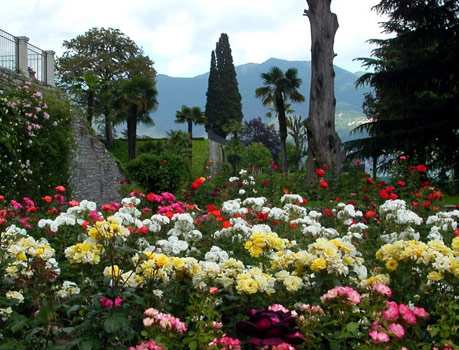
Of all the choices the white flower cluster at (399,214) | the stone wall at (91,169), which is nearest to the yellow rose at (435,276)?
the white flower cluster at (399,214)

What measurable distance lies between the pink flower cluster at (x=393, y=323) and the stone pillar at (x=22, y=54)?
16.3 metres

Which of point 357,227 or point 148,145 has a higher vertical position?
point 148,145

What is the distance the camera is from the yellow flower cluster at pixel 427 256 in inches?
131

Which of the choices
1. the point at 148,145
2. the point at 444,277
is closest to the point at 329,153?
the point at 444,277

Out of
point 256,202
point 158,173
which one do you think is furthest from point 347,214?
point 158,173

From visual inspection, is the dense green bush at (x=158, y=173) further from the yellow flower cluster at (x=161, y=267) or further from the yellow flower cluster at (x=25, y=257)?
the yellow flower cluster at (x=161, y=267)

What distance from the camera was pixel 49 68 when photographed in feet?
64.7

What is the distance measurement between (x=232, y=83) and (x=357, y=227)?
53676 millimetres

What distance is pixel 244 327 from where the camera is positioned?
8.66ft

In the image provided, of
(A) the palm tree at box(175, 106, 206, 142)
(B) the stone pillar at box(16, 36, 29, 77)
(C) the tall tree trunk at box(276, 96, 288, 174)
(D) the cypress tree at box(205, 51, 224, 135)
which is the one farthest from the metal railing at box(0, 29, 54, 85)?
(D) the cypress tree at box(205, 51, 224, 135)

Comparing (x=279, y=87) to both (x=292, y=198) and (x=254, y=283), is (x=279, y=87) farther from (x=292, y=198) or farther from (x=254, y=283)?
(x=254, y=283)

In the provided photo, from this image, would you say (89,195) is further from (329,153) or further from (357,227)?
(357,227)

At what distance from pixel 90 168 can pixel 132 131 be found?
54.8ft

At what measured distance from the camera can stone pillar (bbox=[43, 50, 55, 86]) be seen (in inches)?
770
